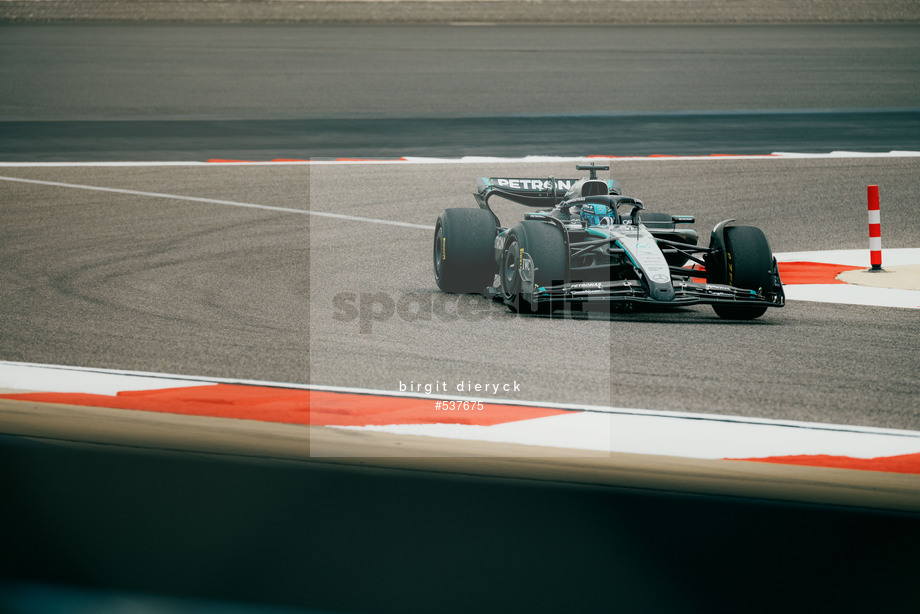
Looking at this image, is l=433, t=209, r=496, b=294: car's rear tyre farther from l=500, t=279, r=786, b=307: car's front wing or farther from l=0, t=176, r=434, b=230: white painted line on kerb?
l=0, t=176, r=434, b=230: white painted line on kerb

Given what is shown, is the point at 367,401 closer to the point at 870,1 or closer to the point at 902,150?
the point at 902,150

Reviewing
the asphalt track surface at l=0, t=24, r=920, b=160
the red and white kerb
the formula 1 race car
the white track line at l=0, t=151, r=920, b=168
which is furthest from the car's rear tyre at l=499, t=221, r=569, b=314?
the asphalt track surface at l=0, t=24, r=920, b=160

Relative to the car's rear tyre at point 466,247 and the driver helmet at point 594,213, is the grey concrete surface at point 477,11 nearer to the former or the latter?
the car's rear tyre at point 466,247

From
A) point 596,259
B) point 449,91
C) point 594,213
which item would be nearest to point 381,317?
point 596,259

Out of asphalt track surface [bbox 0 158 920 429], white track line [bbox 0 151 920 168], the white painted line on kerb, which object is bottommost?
asphalt track surface [bbox 0 158 920 429]

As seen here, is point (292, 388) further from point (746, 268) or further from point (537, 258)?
point (746, 268)

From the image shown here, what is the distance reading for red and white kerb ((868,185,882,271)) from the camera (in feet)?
28.8

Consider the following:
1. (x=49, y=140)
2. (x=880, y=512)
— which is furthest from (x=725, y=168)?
(x=880, y=512)

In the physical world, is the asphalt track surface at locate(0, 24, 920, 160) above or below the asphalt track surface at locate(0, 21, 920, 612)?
above

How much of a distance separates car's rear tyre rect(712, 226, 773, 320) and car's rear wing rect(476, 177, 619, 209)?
1376mm

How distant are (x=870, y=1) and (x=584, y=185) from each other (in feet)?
121

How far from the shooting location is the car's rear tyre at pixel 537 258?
263 inches

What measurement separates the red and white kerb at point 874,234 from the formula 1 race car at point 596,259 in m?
2.04

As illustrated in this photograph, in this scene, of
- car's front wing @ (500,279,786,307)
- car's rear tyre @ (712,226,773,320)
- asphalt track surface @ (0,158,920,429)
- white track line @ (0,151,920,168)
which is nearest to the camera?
asphalt track surface @ (0,158,920,429)
